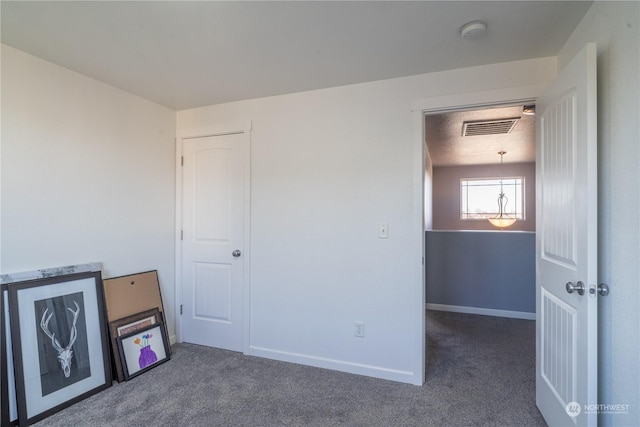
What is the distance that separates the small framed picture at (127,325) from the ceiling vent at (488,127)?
3869 mm

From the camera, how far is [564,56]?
2.01 meters

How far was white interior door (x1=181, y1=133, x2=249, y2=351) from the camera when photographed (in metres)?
3.06

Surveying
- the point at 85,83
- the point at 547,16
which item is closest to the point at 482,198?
the point at 547,16

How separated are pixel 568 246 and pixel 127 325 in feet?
10.2

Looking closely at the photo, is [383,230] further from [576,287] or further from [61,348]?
[61,348]

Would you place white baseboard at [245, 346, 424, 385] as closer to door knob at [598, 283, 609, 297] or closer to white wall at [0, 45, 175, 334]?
white wall at [0, 45, 175, 334]

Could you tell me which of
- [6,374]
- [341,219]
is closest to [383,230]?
[341,219]

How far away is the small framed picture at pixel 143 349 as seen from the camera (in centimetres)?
255

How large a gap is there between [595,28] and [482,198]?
21.4 ft

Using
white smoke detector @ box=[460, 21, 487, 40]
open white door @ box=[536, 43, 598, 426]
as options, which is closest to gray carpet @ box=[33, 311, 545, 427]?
open white door @ box=[536, 43, 598, 426]

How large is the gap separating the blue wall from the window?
3619 mm

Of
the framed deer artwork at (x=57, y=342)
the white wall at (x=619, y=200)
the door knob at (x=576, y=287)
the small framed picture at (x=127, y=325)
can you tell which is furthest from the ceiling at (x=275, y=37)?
the small framed picture at (x=127, y=325)

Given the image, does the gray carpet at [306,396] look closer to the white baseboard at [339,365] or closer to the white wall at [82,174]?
the white baseboard at [339,365]

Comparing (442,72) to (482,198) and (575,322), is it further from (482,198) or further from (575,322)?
(482,198)
